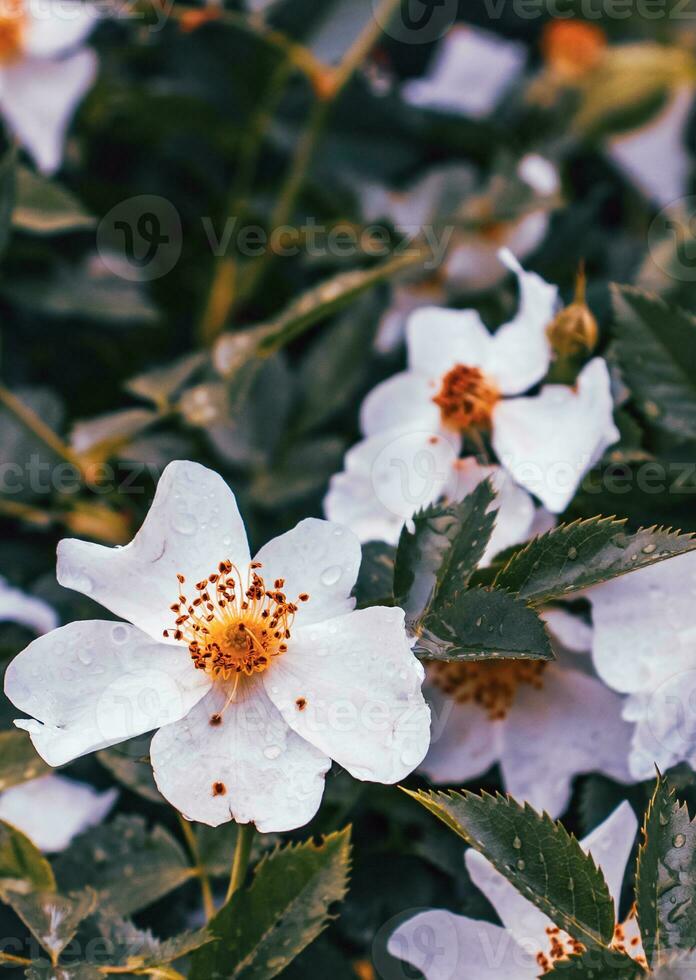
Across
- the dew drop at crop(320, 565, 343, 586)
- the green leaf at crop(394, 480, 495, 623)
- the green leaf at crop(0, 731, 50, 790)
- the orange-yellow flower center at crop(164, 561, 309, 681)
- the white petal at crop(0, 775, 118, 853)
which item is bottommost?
the white petal at crop(0, 775, 118, 853)

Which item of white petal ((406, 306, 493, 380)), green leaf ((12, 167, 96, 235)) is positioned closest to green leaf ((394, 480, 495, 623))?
white petal ((406, 306, 493, 380))

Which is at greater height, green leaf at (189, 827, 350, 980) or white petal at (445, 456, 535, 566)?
white petal at (445, 456, 535, 566)

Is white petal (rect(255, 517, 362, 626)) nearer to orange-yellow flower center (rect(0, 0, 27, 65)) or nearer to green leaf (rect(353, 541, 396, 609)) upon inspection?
green leaf (rect(353, 541, 396, 609))

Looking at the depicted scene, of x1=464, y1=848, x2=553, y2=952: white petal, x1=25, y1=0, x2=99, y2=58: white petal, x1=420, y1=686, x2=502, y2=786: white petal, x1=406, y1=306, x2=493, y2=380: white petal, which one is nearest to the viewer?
x1=464, y1=848, x2=553, y2=952: white petal

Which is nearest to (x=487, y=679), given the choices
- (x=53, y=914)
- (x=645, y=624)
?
(x=645, y=624)

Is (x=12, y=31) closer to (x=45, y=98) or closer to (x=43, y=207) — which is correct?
(x=45, y=98)

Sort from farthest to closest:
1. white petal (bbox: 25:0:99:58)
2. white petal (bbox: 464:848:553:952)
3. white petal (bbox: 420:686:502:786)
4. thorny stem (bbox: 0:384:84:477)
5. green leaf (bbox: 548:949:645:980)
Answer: white petal (bbox: 25:0:99:58) < thorny stem (bbox: 0:384:84:477) < white petal (bbox: 420:686:502:786) < white petal (bbox: 464:848:553:952) < green leaf (bbox: 548:949:645:980)

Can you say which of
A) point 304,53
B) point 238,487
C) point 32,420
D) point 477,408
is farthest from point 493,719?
point 304,53

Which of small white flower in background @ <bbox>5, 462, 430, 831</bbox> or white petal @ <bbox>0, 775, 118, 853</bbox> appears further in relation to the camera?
white petal @ <bbox>0, 775, 118, 853</bbox>

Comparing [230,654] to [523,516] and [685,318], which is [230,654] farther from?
[685,318]

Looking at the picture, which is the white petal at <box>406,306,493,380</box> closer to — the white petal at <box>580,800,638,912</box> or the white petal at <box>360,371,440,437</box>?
the white petal at <box>360,371,440,437</box>

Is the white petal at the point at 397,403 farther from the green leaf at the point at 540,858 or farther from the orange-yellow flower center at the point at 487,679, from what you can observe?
the green leaf at the point at 540,858
